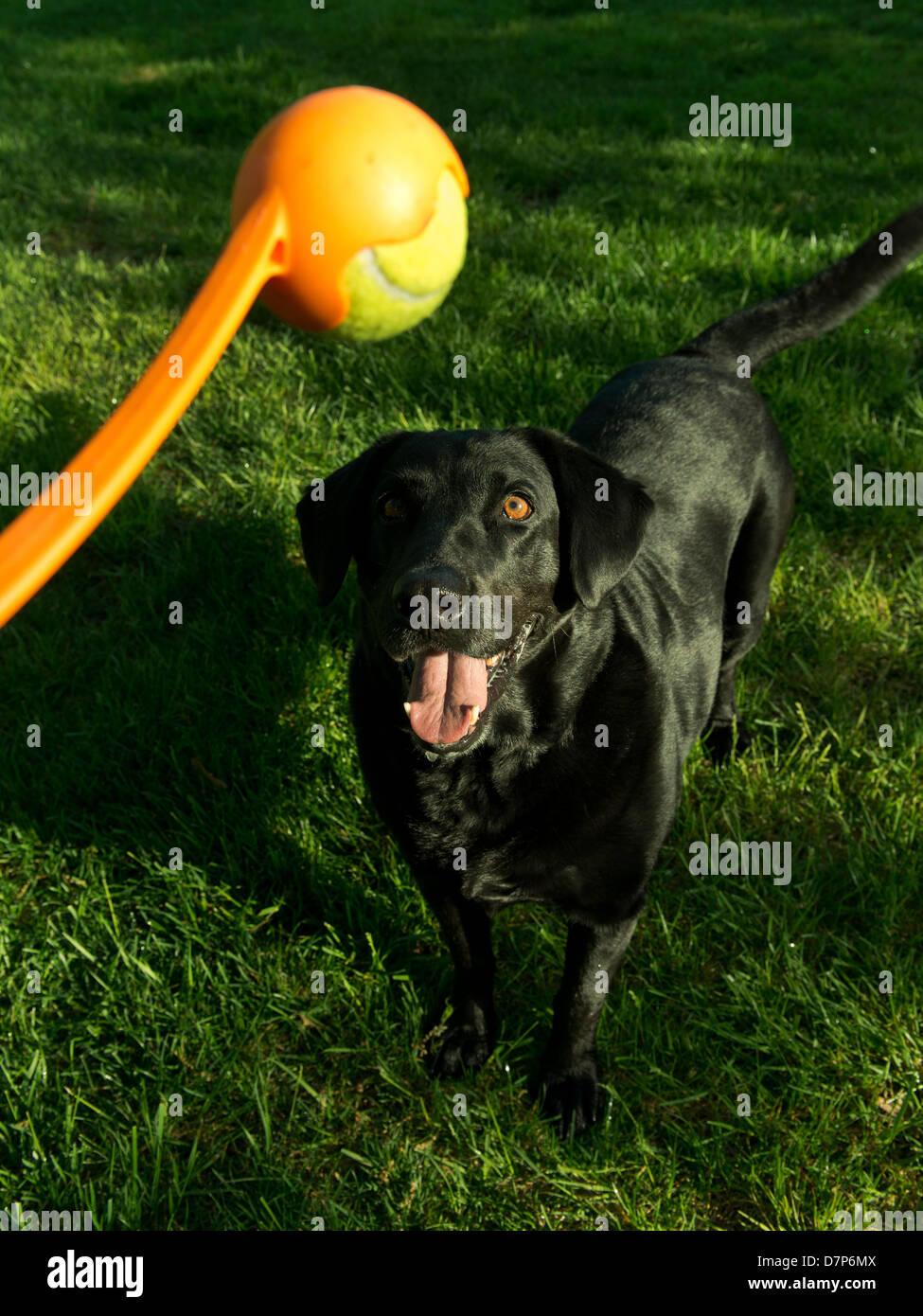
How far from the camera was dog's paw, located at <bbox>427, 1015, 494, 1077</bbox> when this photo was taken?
2352mm

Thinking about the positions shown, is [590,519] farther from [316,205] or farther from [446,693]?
[316,205]

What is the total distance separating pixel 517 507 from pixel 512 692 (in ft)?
1.33

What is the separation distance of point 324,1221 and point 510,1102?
0.50 meters

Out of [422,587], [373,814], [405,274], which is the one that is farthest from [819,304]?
[373,814]

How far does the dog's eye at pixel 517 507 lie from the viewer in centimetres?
207

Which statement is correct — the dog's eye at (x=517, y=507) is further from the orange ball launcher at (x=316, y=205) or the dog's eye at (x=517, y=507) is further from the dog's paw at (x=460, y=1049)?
the dog's paw at (x=460, y=1049)

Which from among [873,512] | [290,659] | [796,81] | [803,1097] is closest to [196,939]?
[290,659]

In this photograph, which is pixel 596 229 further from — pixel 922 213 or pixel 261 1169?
pixel 261 1169

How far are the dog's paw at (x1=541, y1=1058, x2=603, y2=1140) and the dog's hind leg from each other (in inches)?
43.1

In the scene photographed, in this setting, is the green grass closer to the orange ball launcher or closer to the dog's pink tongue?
the dog's pink tongue

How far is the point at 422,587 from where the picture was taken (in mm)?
1789

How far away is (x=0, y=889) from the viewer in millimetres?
2680

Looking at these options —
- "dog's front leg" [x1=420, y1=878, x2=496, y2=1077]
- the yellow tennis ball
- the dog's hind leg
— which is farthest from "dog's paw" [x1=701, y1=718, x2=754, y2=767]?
the yellow tennis ball

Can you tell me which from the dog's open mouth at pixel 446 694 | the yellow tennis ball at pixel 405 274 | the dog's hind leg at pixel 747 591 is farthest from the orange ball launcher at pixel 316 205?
the dog's hind leg at pixel 747 591
